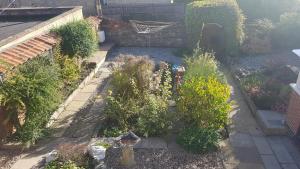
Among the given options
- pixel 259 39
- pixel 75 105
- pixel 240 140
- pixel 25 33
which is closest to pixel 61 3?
pixel 25 33

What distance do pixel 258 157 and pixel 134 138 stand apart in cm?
299

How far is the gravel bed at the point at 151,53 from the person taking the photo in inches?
546

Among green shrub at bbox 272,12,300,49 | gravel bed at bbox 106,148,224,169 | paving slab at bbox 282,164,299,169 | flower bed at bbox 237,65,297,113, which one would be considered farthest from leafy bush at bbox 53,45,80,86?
green shrub at bbox 272,12,300,49

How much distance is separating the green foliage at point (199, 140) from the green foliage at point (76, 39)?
554 centimetres

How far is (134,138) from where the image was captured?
21.5 ft

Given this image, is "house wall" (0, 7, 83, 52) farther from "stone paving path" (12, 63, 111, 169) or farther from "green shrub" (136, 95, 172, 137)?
"green shrub" (136, 95, 172, 137)

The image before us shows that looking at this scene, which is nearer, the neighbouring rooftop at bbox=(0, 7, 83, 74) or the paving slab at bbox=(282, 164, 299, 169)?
the paving slab at bbox=(282, 164, 299, 169)

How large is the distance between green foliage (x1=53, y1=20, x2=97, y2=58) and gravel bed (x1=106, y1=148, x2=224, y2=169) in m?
5.11

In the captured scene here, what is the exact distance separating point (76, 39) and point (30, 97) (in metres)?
4.14

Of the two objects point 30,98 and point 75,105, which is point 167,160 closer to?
point 30,98

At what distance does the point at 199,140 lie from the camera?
741cm

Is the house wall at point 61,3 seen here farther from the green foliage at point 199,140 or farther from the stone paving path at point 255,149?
the green foliage at point 199,140

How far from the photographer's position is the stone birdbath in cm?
656

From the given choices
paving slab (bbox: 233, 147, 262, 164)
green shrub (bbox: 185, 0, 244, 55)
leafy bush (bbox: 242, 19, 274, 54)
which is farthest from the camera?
leafy bush (bbox: 242, 19, 274, 54)
